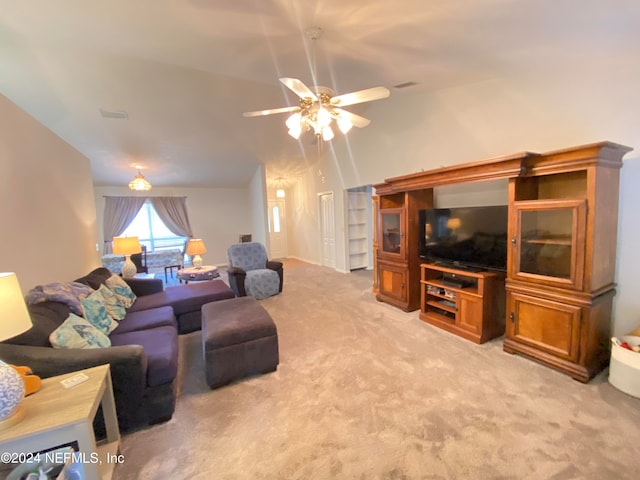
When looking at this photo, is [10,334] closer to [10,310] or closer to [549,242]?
[10,310]

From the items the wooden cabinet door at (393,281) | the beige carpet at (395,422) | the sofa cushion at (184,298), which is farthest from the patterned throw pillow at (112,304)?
the wooden cabinet door at (393,281)

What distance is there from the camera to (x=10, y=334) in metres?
1.35

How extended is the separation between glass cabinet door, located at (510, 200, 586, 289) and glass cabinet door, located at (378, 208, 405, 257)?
1.51 metres

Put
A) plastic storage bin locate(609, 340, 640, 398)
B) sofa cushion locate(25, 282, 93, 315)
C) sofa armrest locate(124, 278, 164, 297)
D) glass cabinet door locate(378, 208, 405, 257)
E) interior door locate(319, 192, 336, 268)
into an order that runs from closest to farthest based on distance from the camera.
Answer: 1. plastic storage bin locate(609, 340, 640, 398)
2. sofa cushion locate(25, 282, 93, 315)
3. sofa armrest locate(124, 278, 164, 297)
4. glass cabinet door locate(378, 208, 405, 257)
5. interior door locate(319, 192, 336, 268)

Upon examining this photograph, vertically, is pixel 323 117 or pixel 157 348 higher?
pixel 323 117

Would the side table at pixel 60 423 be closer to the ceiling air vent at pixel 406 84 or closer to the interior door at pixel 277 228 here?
the ceiling air vent at pixel 406 84

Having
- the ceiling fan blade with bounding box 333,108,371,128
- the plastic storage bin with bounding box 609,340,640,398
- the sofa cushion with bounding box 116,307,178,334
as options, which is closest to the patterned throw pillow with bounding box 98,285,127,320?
the sofa cushion with bounding box 116,307,178,334

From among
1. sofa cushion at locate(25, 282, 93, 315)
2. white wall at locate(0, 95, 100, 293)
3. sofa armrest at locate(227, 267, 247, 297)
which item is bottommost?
sofa armrest at locate(227, 267, 247, 297)

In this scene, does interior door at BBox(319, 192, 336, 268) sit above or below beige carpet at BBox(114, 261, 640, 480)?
above

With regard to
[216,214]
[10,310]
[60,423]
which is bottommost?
[60,423]

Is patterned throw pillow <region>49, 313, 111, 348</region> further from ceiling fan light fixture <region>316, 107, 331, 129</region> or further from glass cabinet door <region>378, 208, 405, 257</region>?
glass cabinet door <region>378, 208, 405, 257</region>

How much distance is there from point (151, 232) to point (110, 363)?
6.98 metres

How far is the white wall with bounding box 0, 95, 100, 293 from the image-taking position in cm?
234

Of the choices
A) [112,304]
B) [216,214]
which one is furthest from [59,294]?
[216,214]
